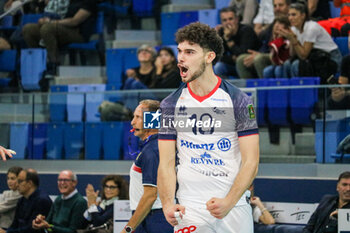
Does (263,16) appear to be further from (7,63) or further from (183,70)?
(183,70)

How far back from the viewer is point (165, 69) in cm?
880

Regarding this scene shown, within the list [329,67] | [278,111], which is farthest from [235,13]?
[278,111]

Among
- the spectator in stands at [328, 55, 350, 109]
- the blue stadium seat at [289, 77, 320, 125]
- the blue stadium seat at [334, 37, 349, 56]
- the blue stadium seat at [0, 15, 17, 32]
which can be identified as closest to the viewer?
the spectator in stands at [328, 55, 350, 109]

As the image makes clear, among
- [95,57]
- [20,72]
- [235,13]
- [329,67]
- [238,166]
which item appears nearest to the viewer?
[238,166]

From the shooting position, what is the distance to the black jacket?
6566mm

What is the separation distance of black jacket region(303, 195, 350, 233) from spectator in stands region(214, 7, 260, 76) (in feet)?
9.27

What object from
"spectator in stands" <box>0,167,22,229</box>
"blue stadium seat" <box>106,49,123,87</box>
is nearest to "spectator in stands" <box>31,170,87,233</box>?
"spectator in stands" <box>0,167,22,229</box>

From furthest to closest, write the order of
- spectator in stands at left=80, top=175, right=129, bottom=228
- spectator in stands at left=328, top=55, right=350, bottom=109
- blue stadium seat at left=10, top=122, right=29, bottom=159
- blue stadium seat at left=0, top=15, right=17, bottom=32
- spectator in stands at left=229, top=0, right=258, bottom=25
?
1. blue stadium seat at left=0, top=15, right=17, bottom=32
2. spectator in stands at left=229, top=0, right=258, bottom=25
3. blue stadium seat at left=10, top=122, right=29, bottom=159
4. spectator in stands at left=80, top=175, right=129, bottom=228
5. spectator in stands at left=328, top=55, right=350, bottom=109

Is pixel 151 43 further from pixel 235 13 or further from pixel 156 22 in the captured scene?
pixel 235 13

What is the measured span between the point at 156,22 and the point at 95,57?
1.22m

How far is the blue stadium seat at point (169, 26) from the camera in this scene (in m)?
10.9

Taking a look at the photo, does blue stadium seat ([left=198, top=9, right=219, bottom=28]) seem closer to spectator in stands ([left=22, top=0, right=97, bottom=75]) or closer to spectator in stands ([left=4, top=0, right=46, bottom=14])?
spectator in stands ([left=22, top=0, right=97, bottom=75])

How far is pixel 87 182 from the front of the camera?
815 cm

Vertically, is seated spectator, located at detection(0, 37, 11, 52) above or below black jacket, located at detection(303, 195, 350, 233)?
above
